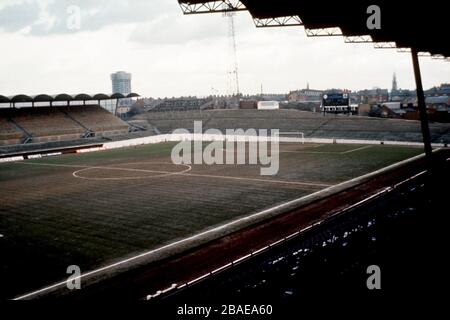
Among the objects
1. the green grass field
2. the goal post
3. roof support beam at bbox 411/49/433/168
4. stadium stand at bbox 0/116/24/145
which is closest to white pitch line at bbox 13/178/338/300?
the green grass field

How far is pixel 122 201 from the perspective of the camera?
2641cm

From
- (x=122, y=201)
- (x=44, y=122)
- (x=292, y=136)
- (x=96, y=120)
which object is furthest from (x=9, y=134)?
(x=292, y=136)

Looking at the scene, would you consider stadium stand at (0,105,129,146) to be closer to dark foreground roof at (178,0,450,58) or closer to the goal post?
the goal post

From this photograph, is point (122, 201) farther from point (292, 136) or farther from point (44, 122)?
point (292, 136)

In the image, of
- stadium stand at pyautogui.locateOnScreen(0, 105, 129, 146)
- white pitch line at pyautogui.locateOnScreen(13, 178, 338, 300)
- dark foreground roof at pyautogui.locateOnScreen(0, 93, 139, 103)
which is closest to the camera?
white pitch line at pyautogui.locateOnScreen(13, 178, 338, 300)

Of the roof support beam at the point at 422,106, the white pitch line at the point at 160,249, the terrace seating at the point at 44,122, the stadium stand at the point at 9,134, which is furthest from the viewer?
the terrace seating at the point at 44,122

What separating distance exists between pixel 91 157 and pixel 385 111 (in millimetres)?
67744

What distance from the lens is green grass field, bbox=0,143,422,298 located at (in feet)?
56.0

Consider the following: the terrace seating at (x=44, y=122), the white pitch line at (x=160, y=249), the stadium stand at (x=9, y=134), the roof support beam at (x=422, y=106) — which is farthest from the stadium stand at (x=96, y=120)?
the roof support beam at (x=422, y=106)

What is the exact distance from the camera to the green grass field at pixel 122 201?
17062 mm

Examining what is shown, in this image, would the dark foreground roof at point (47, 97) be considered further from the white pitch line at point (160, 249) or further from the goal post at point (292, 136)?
the white pitch line at point (160, 249)

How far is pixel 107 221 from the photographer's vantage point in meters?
21.7
